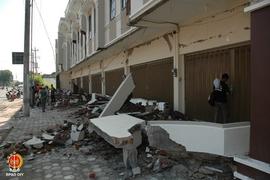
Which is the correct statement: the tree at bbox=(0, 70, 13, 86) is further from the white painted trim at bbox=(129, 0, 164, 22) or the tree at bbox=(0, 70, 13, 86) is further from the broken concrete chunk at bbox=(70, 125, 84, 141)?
the white painted trim at bbox=(129, 0, 164, 22)

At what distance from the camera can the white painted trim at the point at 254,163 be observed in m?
4.52

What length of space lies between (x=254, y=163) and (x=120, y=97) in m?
6.03

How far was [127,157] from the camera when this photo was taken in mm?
6203

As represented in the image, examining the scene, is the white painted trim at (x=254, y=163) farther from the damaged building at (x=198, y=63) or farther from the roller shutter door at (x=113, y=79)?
the roller shutter door at (x=113, y=79)

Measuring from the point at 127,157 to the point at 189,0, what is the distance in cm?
356

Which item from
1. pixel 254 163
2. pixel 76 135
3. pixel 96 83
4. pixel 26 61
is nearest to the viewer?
pixel 254 163

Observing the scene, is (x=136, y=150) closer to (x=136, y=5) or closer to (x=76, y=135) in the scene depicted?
(x=76, y=135)

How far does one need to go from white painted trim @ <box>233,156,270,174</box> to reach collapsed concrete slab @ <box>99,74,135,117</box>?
5.54 metres

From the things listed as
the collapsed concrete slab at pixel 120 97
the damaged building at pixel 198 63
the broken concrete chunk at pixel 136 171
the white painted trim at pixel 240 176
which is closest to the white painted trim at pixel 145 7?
the damaged building at pixel 198 63

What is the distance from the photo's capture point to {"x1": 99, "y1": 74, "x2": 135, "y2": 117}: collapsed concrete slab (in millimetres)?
10169

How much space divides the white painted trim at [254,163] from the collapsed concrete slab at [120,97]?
554 centimetres

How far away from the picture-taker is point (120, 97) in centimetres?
1028

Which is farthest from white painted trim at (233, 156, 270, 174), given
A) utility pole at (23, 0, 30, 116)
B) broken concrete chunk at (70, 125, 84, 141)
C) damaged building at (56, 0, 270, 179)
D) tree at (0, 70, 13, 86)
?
tree at (0, 70, 13, 86)

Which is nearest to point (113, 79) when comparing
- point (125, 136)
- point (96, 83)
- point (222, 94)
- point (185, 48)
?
point (96, 83)
